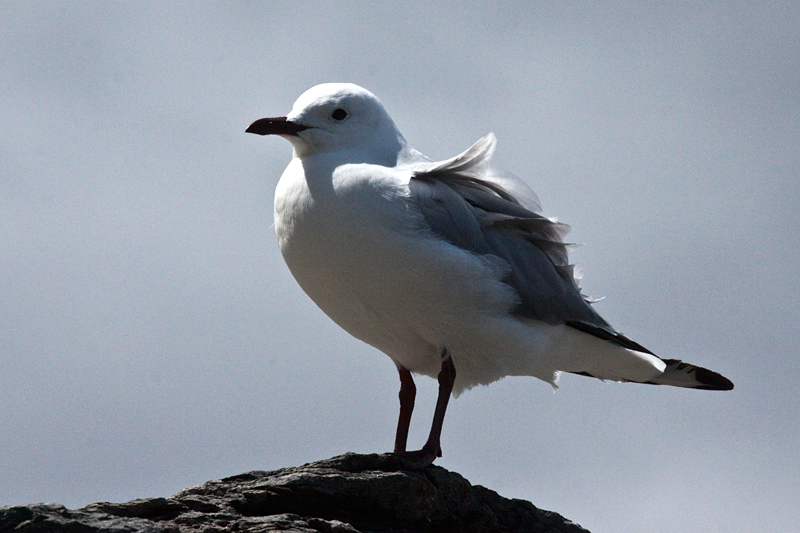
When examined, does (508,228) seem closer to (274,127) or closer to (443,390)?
(443,390)

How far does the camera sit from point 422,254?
819cm

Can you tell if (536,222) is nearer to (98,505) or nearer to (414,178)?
(414,178)

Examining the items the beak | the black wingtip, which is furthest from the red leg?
the black wingtip

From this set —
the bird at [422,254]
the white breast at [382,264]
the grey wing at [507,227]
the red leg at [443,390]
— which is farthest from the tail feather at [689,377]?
the red leg at [443,390]

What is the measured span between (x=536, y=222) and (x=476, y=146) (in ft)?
2.86

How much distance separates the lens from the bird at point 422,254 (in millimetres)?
8219

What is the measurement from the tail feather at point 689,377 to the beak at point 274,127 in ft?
14.9

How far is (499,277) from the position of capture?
8.65 m

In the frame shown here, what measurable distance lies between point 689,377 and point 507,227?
10.2ft

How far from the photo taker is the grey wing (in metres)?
8.58

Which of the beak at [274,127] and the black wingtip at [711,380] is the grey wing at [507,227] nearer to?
the beak at [274,127]

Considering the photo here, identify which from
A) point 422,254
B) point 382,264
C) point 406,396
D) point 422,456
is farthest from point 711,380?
point 382,264

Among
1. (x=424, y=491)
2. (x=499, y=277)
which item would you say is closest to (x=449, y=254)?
(x=499, y=277)

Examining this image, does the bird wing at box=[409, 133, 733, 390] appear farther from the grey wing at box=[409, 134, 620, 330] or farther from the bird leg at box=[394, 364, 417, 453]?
the bird leg at box=[394, 364, 417, 453]
